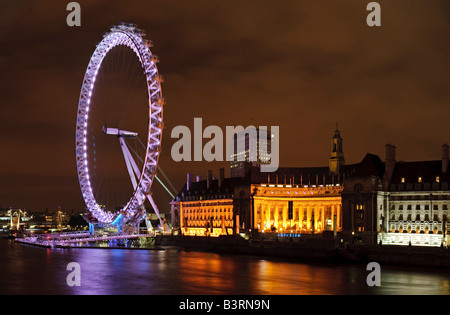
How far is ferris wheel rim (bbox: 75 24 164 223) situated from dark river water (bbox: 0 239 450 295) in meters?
12.0

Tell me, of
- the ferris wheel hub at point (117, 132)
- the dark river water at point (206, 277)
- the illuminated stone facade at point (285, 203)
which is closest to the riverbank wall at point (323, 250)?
the dark river water at point (206, 277)

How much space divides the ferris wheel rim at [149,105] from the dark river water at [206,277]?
11966mm

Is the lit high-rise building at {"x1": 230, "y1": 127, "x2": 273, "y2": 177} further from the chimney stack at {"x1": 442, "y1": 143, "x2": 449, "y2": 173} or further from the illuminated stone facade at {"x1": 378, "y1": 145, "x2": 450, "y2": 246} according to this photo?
the chimney stack at {"x1": 442, "y1": 143, "x2": 449, "y2": 173}

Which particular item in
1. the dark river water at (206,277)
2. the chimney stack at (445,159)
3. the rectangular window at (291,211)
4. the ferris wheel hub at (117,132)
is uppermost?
the ferris wheel hub at (117,132)

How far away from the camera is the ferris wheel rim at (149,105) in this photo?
68438 millimetres

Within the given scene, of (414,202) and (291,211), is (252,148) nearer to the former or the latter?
(291,211)

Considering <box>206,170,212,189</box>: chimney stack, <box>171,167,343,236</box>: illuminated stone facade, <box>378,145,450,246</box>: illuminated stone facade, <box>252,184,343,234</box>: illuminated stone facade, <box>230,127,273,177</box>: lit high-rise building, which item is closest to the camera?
<box>378,145,450,246</box>: illuminated stone facade

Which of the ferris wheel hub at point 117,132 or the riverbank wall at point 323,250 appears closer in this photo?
the riverbank wall at point 323,250

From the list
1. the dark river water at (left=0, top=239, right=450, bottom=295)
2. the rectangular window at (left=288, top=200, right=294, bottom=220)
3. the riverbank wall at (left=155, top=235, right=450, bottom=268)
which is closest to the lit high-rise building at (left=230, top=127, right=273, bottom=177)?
the rectangular window at (left=288, top=200, right=294, bottom=220)

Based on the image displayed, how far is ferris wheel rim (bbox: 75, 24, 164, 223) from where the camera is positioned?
225 ft

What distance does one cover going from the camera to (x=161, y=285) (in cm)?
4497

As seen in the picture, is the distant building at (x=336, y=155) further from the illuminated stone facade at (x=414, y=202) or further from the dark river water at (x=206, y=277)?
the dark river water at (x=206, y=277)
